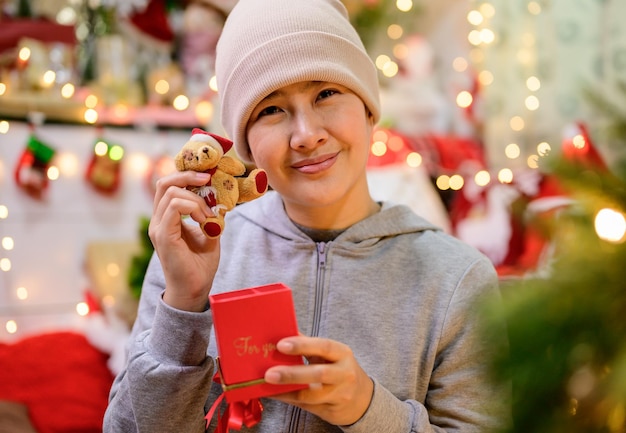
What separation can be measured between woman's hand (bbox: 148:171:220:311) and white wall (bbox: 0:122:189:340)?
5.17 feet

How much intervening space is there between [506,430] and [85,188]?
2.21 m

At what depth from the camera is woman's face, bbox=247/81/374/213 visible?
35.6 inches

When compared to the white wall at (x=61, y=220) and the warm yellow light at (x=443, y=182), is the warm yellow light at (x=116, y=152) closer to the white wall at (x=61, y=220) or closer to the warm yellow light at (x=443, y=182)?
the white wall at (x=61, y=220)

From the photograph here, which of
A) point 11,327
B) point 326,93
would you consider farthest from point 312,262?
point 11,327

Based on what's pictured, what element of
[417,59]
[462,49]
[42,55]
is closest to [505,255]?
[417,59]

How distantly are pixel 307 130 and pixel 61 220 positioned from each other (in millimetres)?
1672

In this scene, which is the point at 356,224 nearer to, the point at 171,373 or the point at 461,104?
the point at 171,373

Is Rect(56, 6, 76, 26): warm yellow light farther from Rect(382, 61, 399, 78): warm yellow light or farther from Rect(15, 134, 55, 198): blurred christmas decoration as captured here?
Rect(382, 61, 399, 78): warm yellow light

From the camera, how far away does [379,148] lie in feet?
7.38

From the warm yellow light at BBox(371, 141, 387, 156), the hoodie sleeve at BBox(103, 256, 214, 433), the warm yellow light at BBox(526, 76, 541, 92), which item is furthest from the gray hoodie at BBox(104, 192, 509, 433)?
the warm yellow light at BBox(526, 76, 541, 92)

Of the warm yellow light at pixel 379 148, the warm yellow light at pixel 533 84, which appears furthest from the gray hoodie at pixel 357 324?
the warm yellow light at pixel 533 84

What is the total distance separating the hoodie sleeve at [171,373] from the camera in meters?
0.78

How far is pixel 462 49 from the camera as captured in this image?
2936 millimetres

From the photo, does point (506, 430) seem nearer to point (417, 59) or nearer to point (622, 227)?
point (622, 227)
